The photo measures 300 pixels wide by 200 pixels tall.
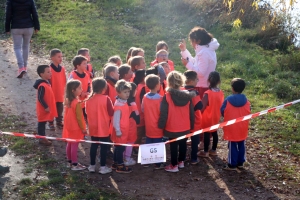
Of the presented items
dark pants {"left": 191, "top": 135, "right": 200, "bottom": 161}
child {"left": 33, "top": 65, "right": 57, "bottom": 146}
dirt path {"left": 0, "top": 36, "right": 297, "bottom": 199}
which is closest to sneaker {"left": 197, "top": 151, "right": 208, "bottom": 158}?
dirt path {"left": 0, "top": 36, "right": 297, "bottom": 199}

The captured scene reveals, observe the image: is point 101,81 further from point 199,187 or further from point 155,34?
point 155,34

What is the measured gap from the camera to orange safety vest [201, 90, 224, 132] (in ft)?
24.5

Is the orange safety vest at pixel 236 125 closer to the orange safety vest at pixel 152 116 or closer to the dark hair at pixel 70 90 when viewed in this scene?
the orange safety vest at pixel 152 116

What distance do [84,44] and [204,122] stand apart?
7.30 m

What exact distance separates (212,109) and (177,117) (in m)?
0.81

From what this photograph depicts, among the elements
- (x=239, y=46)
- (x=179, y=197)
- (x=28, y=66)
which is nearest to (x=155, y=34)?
(x=239, y=46)

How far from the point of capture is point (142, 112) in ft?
24.2

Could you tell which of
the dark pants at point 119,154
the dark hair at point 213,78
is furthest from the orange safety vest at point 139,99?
the dark hair at point 213,78

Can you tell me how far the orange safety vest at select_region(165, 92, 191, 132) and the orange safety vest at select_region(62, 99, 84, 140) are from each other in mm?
1362

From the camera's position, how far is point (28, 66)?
12.0 meters

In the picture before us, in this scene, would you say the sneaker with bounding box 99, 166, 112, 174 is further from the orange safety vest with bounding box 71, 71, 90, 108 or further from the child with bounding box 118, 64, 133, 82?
the orange safety vest with bounding box 71, 71, 90, 108

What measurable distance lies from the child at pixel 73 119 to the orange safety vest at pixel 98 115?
172 millimetres

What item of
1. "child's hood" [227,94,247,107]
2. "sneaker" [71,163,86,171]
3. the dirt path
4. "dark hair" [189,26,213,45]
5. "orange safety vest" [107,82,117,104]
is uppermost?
"dark hair" [189,26,213,45]

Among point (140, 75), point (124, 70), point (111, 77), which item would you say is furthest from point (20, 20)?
point (140, 75)
